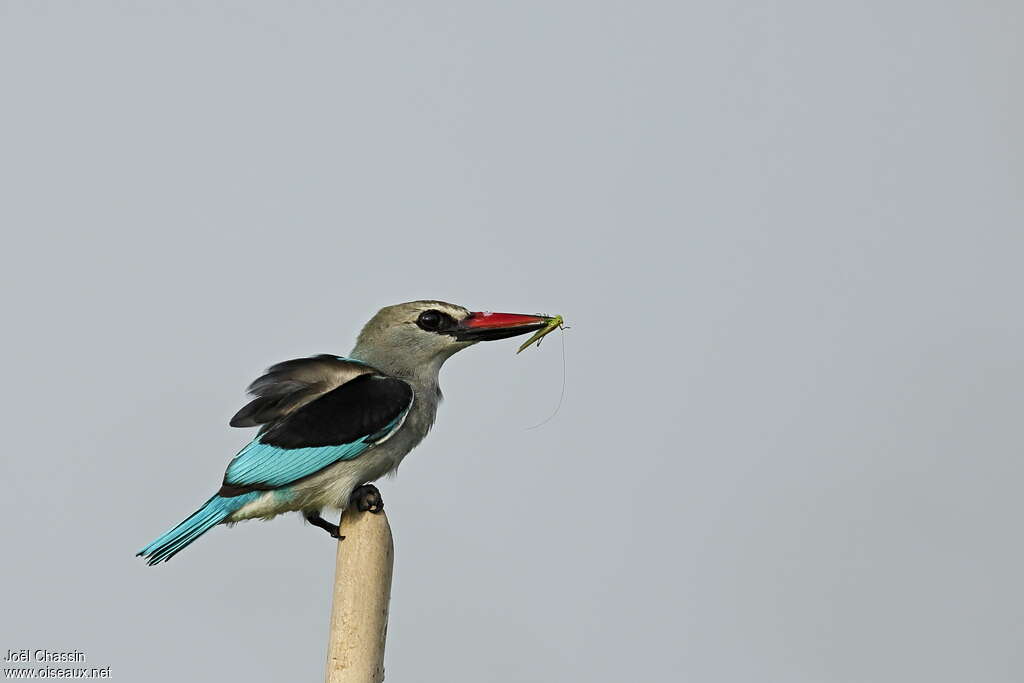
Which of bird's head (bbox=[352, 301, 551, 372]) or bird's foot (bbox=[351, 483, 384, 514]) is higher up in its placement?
bird's head (bbox=[352, 301, 551, 372])

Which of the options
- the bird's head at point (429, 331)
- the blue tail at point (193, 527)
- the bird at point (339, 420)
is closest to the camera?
the blue tail at point (193, 527)

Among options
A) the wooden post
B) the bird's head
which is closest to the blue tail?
the wooden post

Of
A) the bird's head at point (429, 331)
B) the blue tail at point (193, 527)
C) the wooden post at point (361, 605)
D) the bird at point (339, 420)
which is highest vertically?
the bird's head at point (429, 331)

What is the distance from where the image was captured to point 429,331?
5.77m

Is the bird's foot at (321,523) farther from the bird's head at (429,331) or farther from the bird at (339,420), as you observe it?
the bird's head at (429,331)

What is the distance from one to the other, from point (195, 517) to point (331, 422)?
642 mm

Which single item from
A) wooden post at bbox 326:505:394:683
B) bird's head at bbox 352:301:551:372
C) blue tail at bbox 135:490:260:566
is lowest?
wooden post at bbox 326:505:394:683

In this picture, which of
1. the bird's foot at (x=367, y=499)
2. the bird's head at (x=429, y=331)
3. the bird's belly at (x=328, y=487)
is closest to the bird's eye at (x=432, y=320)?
the bird's head at (x=429, y=331)

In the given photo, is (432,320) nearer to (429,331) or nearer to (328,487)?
(429,331)

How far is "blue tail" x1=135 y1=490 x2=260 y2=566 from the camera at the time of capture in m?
4.89

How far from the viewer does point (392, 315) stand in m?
5.80

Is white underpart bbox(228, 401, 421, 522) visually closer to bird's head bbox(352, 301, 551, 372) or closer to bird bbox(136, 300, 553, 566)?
bird bbox(136, 300, 553, 566)

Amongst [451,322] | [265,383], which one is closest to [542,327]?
[451,322]

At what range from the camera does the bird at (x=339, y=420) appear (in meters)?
5.10
